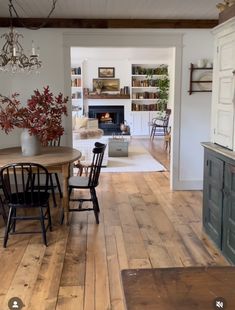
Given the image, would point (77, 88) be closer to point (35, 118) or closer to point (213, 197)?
point (35, 118)

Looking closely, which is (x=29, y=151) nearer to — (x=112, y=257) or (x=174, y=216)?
(x=112, y=257)

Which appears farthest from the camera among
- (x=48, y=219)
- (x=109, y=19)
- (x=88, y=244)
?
(x=109, y=19)

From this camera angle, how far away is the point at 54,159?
3.93 meters

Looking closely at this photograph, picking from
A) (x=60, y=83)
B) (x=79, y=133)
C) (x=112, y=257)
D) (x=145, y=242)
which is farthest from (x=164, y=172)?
(x=112, y=257)

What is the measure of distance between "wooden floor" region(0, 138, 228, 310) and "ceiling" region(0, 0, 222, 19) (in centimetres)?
251

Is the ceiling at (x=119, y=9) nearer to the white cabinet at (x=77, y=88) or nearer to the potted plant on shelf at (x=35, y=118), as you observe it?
the potted plant on shelf at (x=35, y=118)

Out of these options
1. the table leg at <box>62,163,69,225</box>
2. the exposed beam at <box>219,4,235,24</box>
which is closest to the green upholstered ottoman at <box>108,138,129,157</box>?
the table leg at <box>62,163,69,225</box>

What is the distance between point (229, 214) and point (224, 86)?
1.17m

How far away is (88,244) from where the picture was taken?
11.7ft

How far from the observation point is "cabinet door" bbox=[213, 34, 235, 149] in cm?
318

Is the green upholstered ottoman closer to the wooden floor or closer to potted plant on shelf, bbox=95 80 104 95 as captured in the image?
the wooden floor

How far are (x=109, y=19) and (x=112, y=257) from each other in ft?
11.2

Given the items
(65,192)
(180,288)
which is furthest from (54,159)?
(180,288)

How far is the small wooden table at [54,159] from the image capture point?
3.81 metres
